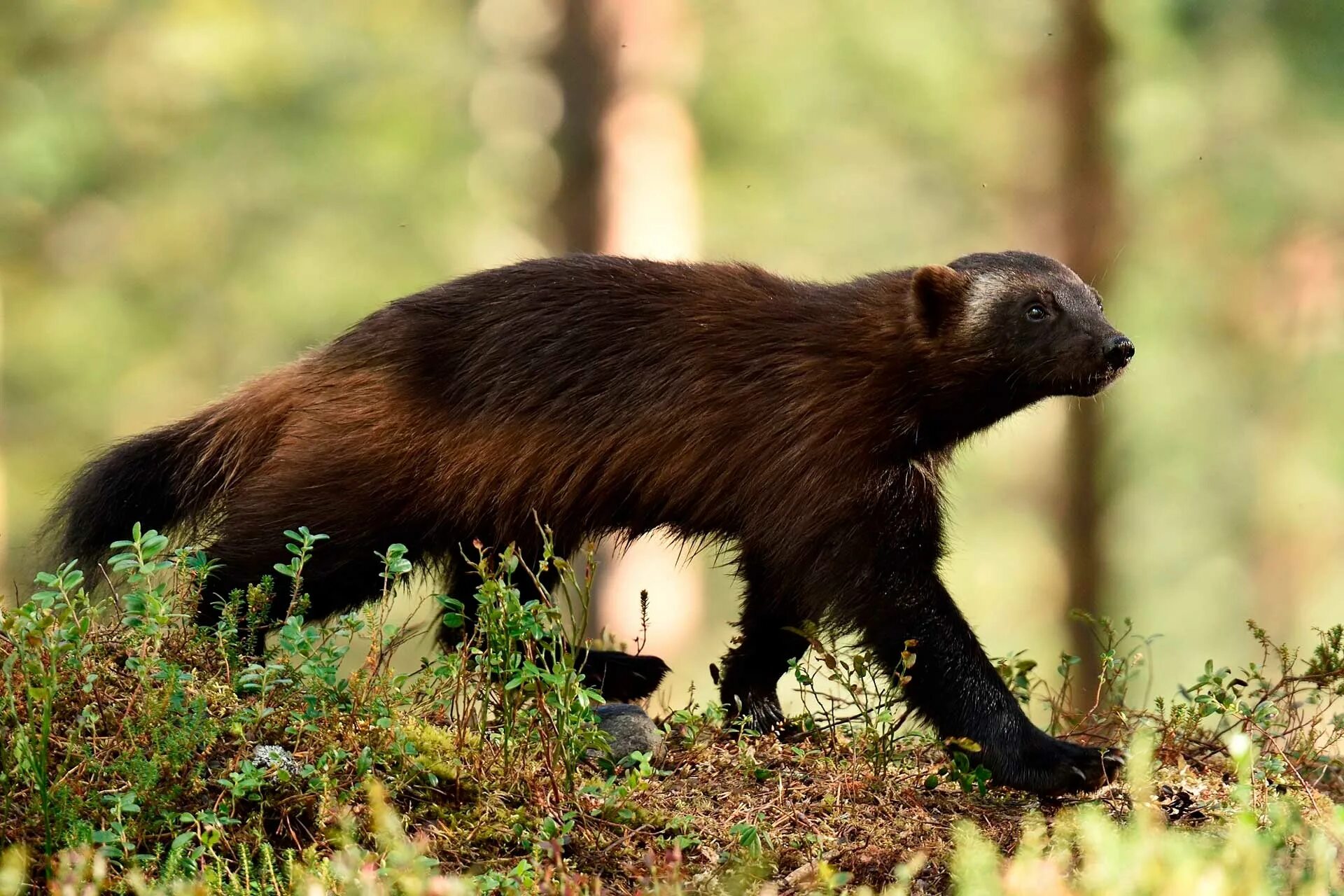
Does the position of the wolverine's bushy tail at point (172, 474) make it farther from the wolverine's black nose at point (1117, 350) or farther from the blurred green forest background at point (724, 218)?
the blurred green forest background at point (724, 218)

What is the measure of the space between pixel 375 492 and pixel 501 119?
15.6 m

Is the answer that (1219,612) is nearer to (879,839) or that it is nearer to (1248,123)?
(1248,123)

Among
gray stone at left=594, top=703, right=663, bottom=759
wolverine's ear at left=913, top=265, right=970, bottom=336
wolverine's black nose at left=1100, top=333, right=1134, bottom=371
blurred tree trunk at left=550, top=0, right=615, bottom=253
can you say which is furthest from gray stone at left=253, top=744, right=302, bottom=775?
blurred tree trunk at left=550, top=0, right=615, bottom=253

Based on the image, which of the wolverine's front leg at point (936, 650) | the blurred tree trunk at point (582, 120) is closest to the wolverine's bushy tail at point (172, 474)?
the wolverine's front leg at point (936, 650)

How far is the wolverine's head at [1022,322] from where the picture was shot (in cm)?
496

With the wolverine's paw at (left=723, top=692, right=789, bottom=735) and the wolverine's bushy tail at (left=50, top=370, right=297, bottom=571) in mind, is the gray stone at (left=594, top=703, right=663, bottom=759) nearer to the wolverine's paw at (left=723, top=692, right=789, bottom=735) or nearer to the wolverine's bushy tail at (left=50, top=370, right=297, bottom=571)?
the wolverine's paw at (left=723, top=692, right=789, bottom=735)

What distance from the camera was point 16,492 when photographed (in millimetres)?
16859

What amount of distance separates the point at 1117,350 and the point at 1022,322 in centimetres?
32

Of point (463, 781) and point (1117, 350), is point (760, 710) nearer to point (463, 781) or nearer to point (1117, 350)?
point (463, 781)

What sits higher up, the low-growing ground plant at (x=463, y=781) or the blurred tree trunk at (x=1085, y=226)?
the blurred tree trunk at (x=1085, y=226)

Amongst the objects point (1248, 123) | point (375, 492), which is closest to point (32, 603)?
point (375, 492)

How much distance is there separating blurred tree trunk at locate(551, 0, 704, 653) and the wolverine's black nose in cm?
617

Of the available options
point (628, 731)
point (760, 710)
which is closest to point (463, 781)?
point (628, 731)

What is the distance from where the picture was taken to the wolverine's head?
4.96 metres
